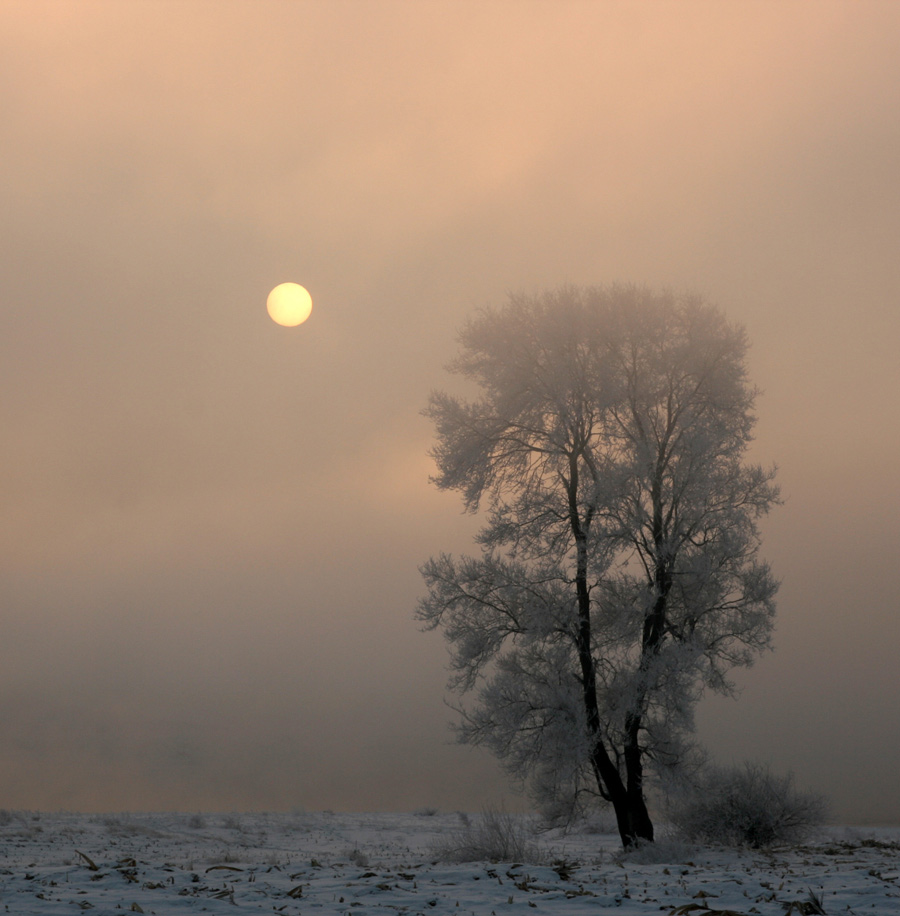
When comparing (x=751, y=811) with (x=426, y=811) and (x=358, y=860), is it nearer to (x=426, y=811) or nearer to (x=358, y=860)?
(x=358, y=860)

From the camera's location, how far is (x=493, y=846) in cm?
1271

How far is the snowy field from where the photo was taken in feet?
26.6

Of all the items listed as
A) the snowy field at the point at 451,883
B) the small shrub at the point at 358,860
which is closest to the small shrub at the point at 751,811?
the snowy field at the point at 451,883

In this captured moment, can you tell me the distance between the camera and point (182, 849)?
17.0m

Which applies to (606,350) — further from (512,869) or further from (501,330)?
(512,869)

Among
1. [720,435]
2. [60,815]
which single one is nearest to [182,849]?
[60,815]

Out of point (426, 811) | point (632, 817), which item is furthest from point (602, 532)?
point (426, 811)

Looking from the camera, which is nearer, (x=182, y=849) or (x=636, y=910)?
(x=636, y=910)

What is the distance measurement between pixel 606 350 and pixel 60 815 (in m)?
21.1

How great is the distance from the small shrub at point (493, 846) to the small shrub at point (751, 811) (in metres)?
4.51

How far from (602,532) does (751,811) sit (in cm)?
669

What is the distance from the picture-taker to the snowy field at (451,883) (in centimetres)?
812

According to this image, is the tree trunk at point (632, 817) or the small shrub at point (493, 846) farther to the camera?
the tree trunk at point (632, 817)

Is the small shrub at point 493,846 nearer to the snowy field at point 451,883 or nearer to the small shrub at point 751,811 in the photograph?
the snowy field at point 451,883
